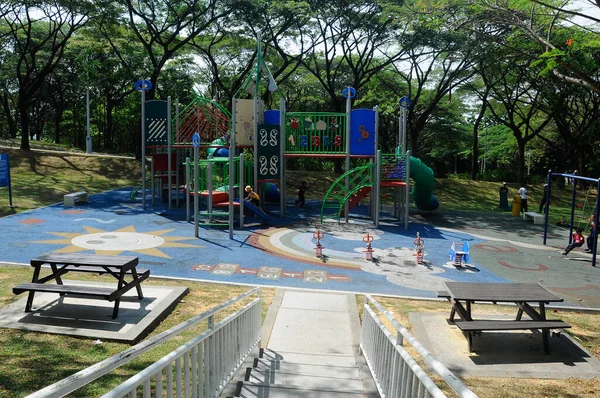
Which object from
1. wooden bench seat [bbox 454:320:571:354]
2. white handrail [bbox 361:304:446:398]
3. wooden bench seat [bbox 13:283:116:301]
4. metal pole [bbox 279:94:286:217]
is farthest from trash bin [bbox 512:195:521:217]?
wooden bench seat [bbox 13:283:116:301]

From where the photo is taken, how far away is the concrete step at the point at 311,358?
619cm

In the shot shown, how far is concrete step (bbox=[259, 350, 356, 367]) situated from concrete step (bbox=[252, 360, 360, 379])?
0.18 meters

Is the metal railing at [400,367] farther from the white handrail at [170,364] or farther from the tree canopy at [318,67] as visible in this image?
the tree canopy at [318,67]

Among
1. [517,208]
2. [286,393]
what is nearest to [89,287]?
[286,393]

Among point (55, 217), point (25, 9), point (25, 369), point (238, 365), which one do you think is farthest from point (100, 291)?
point (25, 9)

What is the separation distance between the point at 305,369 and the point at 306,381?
59 cm

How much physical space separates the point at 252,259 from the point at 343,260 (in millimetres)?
2459

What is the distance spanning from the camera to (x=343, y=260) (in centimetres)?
1320

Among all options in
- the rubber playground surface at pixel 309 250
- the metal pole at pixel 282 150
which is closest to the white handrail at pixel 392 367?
the rubber playground surface at pixel 309 250

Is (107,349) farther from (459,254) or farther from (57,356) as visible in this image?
(459,254)

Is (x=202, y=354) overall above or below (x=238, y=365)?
above

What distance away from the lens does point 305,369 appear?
228 inches

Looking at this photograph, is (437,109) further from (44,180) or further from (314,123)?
(44,180)

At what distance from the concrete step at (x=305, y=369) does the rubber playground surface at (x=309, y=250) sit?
4626 millimetres
